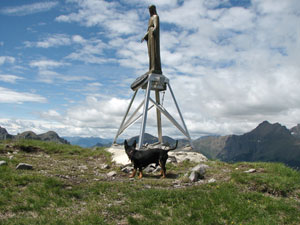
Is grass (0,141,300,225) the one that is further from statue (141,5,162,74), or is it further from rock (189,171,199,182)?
statue (141,5,162,74)

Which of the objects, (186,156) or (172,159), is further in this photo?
(186,156)

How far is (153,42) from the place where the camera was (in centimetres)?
1956

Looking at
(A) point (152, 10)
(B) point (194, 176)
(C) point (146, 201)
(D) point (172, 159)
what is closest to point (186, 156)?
(D) point (172, 159)

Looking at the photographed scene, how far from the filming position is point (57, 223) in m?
6.00

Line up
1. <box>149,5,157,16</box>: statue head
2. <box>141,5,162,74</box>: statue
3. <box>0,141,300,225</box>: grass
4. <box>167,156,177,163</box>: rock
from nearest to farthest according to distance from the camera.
Result: 1. <box>0,141,300,225</box>: grass
2. <box>167,156,177,163</box>: rock
3. <box>141,5,162,74</box>: statue
4. <box>149,5,157,16</box>: statue head

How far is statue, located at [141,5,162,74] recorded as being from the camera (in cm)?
1911

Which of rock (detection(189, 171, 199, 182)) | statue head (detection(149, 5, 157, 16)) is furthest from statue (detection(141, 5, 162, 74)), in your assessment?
rock (detection(189, 171, 199, 182))

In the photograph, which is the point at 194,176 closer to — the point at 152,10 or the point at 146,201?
the point at 146,201

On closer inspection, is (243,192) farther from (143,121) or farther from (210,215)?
(143,121)

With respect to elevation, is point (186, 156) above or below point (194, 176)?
above

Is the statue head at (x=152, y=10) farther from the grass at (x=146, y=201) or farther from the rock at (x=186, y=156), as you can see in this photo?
the grass at (x=146, y=201)

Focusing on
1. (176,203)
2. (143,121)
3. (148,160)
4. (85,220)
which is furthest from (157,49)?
(85,220)

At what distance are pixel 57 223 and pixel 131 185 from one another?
377 centimetres

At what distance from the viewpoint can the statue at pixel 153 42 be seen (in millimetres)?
19109
